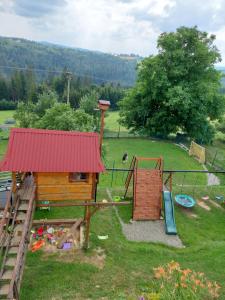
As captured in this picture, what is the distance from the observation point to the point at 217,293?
10320 mm

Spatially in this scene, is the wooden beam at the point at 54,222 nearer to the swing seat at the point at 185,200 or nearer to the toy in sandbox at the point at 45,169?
the toy in sandbox at the point at 45,169

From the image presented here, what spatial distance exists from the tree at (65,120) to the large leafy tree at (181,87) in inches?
447

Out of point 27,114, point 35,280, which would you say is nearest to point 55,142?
point 35,280

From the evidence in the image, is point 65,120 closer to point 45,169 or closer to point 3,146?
point 45,169

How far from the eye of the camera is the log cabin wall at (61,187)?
11.5 meters

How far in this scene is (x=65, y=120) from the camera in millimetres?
20500

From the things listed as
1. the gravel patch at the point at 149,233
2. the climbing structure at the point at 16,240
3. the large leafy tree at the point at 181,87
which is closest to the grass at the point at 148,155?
the large leafy tree at the point at 181,87

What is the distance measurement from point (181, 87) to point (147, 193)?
17.5 meters

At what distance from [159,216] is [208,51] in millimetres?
22614

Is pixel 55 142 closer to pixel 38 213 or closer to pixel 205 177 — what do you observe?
pixel 38 213

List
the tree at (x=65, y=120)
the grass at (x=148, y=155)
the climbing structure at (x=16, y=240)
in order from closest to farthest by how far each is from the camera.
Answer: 1. the climbing structure at (x=16, y=240)
2. the tree at (x=65, y=120)
3. the grass at (x=148, y=155)

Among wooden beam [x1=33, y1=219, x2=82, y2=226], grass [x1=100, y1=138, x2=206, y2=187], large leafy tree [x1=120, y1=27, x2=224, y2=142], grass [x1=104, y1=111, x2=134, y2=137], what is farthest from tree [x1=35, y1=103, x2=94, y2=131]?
grass [x1=104, y1=111, x2=134, y2=137]

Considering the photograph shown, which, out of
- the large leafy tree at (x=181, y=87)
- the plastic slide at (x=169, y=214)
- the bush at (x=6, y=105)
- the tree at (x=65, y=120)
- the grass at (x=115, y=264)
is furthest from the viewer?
the bush at (x=6, y=105)

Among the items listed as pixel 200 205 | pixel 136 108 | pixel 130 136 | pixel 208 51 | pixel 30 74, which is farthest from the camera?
pixel 30 74
